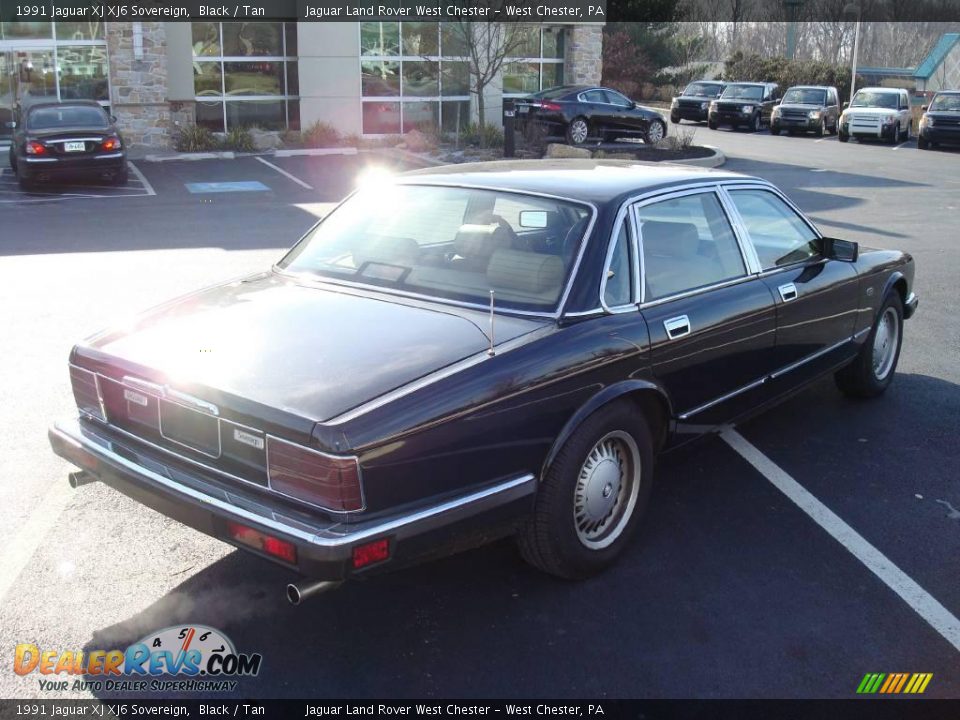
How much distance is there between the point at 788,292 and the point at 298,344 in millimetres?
2772

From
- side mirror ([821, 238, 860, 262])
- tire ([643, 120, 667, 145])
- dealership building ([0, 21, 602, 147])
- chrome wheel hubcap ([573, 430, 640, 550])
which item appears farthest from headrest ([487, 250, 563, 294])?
tire ([643, 120, 667, 145])

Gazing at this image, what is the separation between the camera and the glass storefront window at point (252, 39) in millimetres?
25703

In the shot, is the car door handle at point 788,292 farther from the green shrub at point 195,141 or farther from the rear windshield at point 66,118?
the green shrub at point 195,141

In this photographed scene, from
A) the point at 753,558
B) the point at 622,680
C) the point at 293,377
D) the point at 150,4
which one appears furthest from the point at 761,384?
the point at 150,4

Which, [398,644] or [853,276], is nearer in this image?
[398,644]

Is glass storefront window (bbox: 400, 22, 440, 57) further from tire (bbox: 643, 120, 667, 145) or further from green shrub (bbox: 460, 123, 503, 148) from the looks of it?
tire (bbox: 643, 120, 667, 145)

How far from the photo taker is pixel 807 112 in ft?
109

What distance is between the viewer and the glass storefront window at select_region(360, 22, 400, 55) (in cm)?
2631

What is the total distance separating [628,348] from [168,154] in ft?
70.3

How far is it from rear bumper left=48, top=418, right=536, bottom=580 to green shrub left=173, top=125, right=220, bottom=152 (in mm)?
21604

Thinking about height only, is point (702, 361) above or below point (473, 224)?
below

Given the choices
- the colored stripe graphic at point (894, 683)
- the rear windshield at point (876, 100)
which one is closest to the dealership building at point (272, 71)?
the rear windshield at point (876, 100)

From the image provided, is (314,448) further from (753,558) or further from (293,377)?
(753,558)

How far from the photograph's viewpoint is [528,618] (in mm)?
3949
